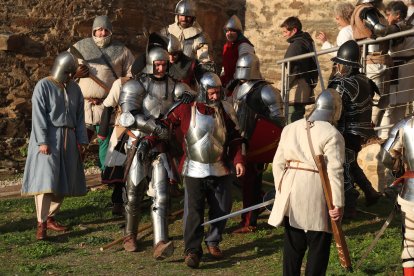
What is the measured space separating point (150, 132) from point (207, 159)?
0.67 metres

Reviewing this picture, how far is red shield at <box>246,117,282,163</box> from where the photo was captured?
28.8ft

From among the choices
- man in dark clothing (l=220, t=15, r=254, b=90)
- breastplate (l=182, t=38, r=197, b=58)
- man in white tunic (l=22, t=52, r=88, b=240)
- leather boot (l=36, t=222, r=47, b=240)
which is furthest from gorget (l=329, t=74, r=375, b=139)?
leather boot (l=36, t=222, r=47, b=240)

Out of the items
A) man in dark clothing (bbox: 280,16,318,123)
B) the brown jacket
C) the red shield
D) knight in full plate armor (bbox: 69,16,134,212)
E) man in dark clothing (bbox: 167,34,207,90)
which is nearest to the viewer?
the brown jacket

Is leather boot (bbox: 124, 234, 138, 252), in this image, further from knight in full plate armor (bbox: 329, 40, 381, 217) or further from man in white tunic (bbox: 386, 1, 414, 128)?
man in white tunic (bbox: 386, 1, 414, 128)

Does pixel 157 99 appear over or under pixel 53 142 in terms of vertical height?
over

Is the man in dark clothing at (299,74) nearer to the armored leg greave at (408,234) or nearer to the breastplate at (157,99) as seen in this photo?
the breastplate at (157,99)

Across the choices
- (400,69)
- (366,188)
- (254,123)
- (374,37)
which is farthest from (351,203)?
(400,69)

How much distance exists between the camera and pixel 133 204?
827 centimetres

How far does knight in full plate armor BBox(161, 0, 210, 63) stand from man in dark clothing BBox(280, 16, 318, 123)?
41.9 inches

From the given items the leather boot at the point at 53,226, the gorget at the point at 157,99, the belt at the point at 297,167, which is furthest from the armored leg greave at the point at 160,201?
the belt at the point at 297,167

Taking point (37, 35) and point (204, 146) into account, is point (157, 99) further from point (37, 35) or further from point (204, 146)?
point (37, 35)

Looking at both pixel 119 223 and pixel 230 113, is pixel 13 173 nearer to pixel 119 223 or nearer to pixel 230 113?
pixel 119 223

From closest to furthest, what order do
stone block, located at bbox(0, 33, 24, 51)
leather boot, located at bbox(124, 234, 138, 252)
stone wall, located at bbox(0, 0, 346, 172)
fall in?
leather boot, located at bbox(124, 234, 138, 252), stone block, located at bbox(0, 33, 24, 51), stone wall, located at bbox(0, 0, 346, 172)

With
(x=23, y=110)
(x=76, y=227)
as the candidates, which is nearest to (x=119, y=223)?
(x=76, y=227)
